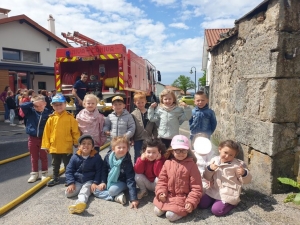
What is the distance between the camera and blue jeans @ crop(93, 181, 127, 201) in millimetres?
3500

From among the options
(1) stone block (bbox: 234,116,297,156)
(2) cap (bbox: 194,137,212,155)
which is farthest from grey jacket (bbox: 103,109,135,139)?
(1) stone block (bbox: 234,116,297,156)

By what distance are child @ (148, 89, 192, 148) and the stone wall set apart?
0.89m

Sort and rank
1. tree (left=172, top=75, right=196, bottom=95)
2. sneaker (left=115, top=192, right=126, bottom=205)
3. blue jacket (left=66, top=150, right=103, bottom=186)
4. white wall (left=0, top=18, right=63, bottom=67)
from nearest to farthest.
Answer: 1. sneaker (left=115, top=192, right=126, bottom=205)
2. blue jacket (left=66, top=150, right=103, bottom=186)
3. white wall (left=0, top=18, right=63, bottom=67)
4. tree (left=172, top=75, right=196, bottom=95)

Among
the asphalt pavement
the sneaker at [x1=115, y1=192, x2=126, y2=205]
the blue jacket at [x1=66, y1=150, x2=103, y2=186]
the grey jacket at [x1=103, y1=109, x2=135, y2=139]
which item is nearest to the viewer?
the asphalt pavement

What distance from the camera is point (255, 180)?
3.55m

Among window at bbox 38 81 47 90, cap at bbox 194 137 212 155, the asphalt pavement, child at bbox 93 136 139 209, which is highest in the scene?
window at bbox 38 81 47 90

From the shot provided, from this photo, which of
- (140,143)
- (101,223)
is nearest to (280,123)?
(140,143)

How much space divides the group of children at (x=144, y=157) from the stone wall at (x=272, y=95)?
45 centimetres

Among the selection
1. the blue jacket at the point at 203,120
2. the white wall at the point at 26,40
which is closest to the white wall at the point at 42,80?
the white wall at the point at 26,40

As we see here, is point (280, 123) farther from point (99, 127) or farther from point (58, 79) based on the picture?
point (58, 79)

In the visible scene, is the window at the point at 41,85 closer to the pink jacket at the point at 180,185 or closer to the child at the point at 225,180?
the pink jacket at the point at 180,185

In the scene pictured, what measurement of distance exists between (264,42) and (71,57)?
6778 mm

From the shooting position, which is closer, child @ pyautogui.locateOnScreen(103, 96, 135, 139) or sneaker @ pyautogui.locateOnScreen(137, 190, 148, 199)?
sneaker @ pyautogui.locateOnScreen(137, 190, 148, 199)

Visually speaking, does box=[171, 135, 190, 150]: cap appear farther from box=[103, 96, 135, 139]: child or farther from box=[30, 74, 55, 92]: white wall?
box=[30, 74, 55, 92]: white wall
